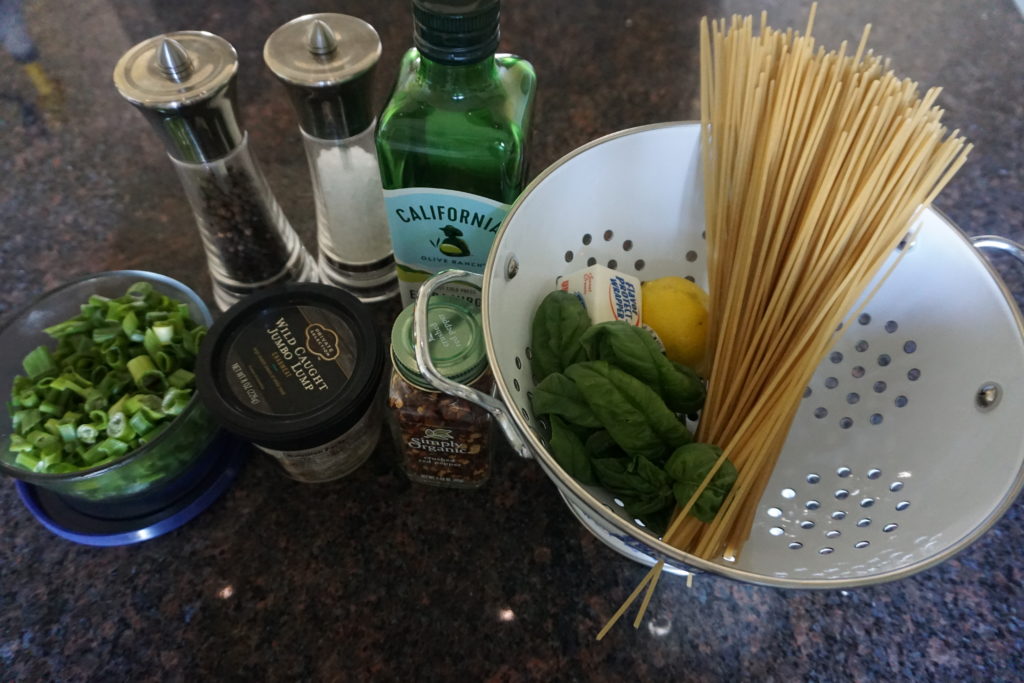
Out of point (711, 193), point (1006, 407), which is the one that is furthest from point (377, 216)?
point (1006, 407)

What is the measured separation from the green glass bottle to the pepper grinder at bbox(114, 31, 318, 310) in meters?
0.14

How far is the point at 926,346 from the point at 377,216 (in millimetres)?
472

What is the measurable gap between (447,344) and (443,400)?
0.15 ft

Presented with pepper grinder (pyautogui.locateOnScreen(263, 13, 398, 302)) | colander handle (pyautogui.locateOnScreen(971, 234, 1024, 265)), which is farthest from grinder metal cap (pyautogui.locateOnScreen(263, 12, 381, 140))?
colander handle (pyautogui.locateOnScreen(971, 234, 1024, 265))

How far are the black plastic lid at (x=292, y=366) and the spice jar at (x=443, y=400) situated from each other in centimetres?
4

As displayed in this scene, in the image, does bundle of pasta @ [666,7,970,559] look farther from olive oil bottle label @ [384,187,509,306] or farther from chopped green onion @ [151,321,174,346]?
chopped green onion @ [151,321,174,346]

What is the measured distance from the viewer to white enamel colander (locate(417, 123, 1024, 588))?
0.40m

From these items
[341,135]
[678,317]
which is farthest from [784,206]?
[341,135]

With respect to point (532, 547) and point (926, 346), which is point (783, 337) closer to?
point (926, 346)

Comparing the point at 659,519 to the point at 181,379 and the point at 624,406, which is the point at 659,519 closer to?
the point at 624,406

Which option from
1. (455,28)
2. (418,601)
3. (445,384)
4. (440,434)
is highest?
(455,28)

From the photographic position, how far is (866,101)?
0.43m

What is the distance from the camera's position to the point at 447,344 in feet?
1.48

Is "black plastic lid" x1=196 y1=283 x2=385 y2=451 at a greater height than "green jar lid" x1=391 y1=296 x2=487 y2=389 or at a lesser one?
lesser
